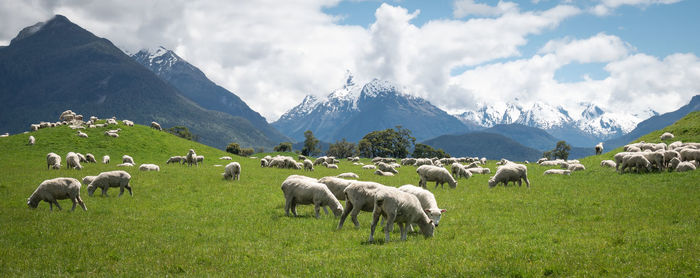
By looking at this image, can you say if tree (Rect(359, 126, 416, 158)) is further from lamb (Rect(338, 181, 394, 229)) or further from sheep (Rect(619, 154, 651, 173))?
lamb (Rect(338, 181, 394, 229))

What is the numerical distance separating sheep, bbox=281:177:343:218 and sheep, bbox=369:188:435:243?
4754 millimetres

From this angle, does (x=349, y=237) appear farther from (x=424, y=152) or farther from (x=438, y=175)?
(x=424, y=152)

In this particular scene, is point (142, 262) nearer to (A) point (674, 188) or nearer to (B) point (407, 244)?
(B) point (407, 244)

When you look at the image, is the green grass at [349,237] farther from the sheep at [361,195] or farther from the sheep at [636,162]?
the sheep at [636,162]

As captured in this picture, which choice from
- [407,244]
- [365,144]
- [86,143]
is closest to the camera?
[407,244]

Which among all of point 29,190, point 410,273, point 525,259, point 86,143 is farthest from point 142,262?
point 86,143

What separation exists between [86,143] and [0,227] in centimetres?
5655

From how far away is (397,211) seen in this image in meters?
14.6

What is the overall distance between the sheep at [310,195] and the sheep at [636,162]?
29335 mm

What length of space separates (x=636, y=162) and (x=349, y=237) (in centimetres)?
3125

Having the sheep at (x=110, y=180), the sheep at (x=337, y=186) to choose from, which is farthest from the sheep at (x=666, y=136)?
the sheep at (x=110, y=180)

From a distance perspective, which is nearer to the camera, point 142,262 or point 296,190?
point 142,262

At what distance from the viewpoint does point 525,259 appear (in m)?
11.9

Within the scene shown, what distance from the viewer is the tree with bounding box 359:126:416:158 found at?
158250mm
